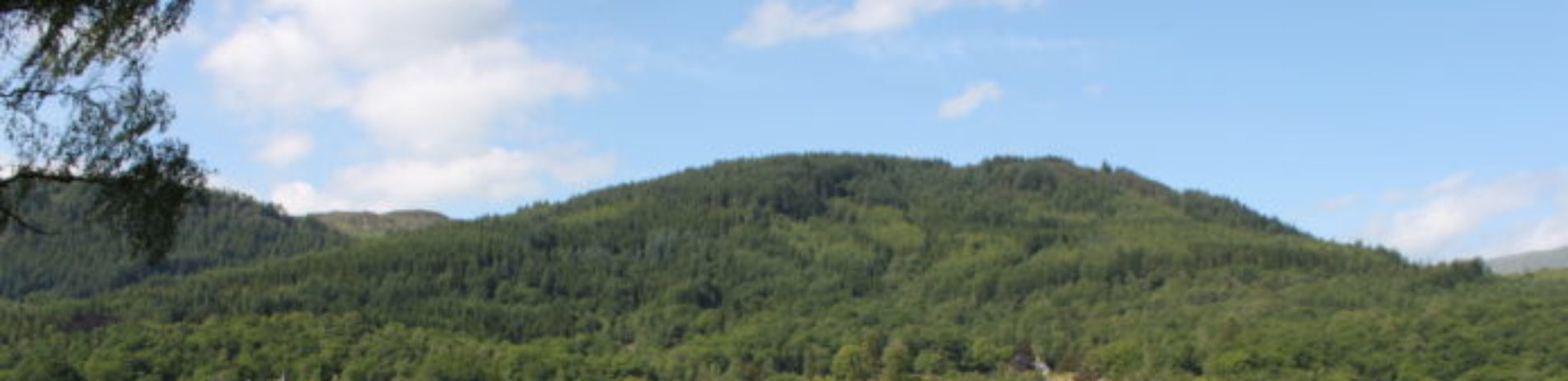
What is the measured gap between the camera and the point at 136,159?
2316cm

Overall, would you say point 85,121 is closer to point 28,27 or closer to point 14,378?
point 28,27

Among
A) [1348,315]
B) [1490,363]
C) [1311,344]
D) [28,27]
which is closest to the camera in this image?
[28,27]

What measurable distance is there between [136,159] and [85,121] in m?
0.93

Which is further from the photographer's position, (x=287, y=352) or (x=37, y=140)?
(x=287, y=352)

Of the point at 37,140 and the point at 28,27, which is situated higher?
the point at 28,27

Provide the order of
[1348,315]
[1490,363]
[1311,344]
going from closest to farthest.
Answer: [1490,363] → [1311,344] → [1348,315]

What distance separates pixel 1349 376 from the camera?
16338cm

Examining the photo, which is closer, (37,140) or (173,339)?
(37,140)

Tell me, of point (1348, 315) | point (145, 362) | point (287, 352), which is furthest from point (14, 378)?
point (1348, 315)

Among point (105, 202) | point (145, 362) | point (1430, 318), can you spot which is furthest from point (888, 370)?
point (105, 202)

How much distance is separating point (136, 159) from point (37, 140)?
1438 mm

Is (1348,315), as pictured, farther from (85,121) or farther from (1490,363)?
(85,121)

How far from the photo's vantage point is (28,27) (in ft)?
72.1

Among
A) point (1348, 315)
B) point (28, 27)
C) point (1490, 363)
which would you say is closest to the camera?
point (28, 27)
